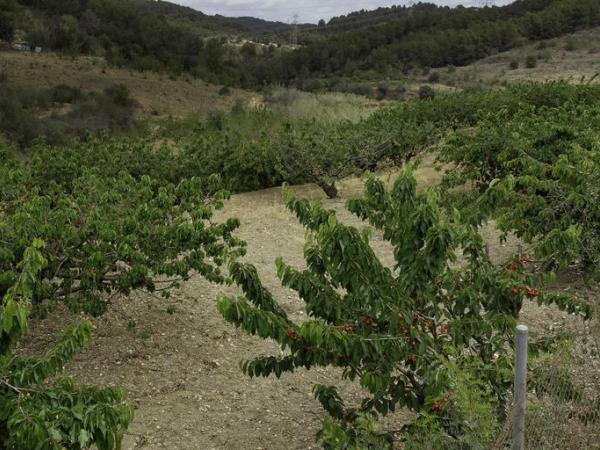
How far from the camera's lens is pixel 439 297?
440cm

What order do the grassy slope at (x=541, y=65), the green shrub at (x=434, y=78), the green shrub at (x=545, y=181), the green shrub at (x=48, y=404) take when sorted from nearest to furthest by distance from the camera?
1. the green shrub at (x=48, y=404)
2. the green shrub at (x=545, y=181)
3. the grassy slope at (x=541, y=65)
4. the green shrub at (x=434, y=78)

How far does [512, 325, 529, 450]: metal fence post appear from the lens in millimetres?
3379

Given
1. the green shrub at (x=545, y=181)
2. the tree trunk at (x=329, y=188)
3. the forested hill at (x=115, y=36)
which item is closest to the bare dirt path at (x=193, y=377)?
the green shrub at (x=545, y=181)

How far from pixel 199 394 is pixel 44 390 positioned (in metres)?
3.01

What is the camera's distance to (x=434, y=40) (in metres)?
46.8

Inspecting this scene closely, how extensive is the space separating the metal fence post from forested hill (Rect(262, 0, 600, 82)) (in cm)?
4275

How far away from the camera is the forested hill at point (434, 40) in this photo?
4584 centimetres

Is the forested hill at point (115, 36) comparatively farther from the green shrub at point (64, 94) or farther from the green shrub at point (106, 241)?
the green shrub at point (106, 241)

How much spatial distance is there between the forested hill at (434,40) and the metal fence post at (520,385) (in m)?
42.7

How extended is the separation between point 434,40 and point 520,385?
152 ft

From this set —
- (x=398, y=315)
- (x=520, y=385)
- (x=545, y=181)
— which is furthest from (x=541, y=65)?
(x=520, y=385)

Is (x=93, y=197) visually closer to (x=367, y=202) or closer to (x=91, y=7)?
(x=367, y=202)

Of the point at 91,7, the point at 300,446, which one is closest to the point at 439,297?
the point at 300,446

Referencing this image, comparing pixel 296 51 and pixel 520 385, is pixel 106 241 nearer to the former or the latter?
pixel 520 385
